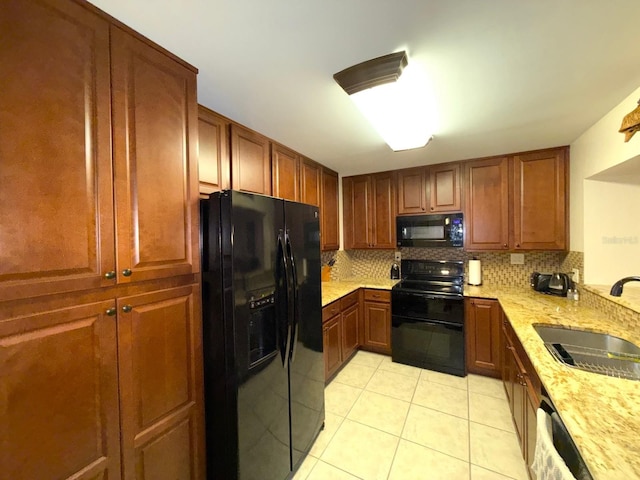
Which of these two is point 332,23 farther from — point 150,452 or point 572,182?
point 572,182

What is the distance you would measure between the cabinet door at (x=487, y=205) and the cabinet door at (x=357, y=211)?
1139 mm

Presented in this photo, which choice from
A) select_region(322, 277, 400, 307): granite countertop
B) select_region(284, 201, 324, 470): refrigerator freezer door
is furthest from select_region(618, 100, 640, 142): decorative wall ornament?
select_region(322, 277, 400, 307): granite countertop

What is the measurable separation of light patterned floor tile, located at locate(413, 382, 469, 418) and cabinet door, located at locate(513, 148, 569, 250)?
5.22 feet

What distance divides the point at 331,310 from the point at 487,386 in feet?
5.47

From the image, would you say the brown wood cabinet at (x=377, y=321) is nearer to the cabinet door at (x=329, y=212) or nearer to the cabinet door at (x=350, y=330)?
the cabinet door at (x=350, y=330)

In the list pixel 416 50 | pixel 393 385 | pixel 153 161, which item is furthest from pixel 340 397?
pixel 416 50

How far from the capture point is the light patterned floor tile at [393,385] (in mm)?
2385

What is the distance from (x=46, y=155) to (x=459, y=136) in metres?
2.54

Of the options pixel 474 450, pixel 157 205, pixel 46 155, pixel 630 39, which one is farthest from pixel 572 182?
pixel 46 155

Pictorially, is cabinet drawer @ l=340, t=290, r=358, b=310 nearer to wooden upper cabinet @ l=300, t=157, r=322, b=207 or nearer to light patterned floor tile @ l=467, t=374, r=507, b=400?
wooden upper cabinet @ l=300, t=157, r=322, b=207

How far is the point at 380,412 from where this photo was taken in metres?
2.14

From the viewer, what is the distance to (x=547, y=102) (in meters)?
1.63

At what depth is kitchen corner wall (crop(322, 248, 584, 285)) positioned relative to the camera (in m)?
2.75

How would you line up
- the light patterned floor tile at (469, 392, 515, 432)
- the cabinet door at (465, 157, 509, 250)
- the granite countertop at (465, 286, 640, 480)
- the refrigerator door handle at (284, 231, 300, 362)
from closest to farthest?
the granite countertop at (465, 286, 640, 480) < the refrigerator door handle at (284, 231, 300, 362) < the light patterned floor tile at (469, 392, 515, 432) < the cabinet door at (465, 157, 509, 250)
